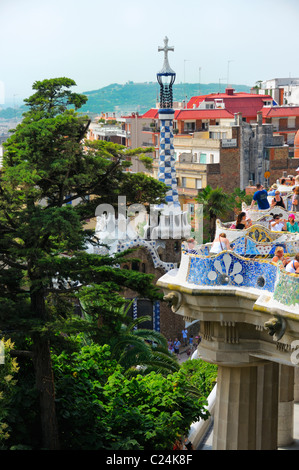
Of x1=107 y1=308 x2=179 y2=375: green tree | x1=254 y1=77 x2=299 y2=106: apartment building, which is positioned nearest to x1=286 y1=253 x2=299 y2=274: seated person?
x1=107 y1=308 x2=179 y2=375: green tree

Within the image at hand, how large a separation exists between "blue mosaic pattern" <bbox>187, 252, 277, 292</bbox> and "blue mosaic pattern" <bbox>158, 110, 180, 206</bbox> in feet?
102

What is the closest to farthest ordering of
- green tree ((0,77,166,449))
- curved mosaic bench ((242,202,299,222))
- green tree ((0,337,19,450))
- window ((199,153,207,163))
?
green tree ((0,337,19,450))
green tree ((0,77,166,449))
curved mosaic bench ((242,202,299,222))
window ((199,153,207,163))

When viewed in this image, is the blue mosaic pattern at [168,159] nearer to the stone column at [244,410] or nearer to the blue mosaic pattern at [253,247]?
the blue mosaic pattern at [253,247]

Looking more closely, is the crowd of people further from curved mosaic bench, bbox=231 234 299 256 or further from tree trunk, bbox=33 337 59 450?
tree trunk, bbox=33 337 59 450

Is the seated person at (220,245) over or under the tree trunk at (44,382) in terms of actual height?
over

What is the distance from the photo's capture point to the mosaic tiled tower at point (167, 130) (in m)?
46.2

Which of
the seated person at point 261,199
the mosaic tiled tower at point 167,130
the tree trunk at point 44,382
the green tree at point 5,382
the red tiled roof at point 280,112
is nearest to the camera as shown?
the green tree at point 5,382

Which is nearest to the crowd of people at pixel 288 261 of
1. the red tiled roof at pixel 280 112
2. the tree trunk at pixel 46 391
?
the tree trunk at pixel 46 391

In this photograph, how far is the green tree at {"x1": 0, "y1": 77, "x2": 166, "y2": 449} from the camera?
18.0 meters

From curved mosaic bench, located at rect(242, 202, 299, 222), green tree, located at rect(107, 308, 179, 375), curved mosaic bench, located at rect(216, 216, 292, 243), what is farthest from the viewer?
green tree, located at rect(107, 308, 179, 375)

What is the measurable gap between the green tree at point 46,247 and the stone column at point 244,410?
2.97 metres

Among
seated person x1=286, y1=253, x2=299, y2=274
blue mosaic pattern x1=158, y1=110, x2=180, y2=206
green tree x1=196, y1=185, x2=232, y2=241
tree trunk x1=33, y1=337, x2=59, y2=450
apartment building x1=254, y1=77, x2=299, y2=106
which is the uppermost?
apartment building x1=254, y1=77, x2=299, y2=106

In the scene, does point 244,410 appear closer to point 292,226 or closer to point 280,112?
point 292,226

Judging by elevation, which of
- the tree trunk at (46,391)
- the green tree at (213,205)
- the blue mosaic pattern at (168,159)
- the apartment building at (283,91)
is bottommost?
the green tree at (213,205)
